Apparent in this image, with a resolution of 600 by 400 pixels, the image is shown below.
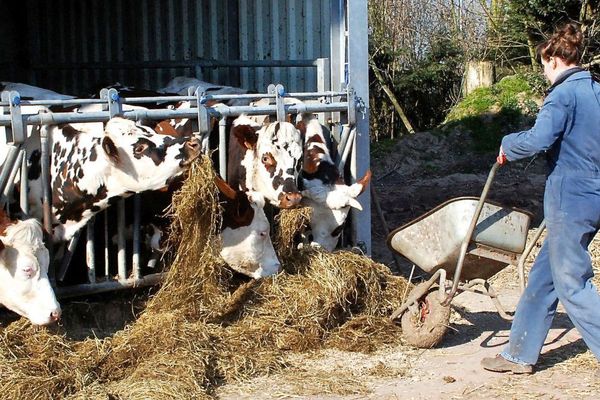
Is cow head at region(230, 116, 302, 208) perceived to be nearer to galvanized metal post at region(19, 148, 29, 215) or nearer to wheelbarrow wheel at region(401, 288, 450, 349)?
wheelbarrow wheel at region(401, 288, 450, 349)

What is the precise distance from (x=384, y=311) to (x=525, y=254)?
4.13 ft

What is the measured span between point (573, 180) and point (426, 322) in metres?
1.49

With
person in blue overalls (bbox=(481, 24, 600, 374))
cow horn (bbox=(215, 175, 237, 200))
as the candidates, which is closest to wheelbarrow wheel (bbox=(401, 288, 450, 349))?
person in blue overalls (bbox=(481, 24, 600, 374))

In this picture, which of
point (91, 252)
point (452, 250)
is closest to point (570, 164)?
point (452, 250)

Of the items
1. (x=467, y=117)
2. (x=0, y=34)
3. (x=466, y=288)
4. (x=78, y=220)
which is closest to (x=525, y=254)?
(x=466, y=288)

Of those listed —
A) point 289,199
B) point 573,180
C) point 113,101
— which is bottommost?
point 289,199

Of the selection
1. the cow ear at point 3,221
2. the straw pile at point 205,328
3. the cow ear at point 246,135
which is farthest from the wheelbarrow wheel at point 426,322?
the cow ear at point 3,221

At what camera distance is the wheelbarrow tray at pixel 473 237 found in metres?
6.30

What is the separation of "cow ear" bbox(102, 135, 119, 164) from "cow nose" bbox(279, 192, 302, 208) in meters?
1.28

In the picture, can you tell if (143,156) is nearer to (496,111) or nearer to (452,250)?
(452,250)

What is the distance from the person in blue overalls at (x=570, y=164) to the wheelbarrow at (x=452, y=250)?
44 centimetres

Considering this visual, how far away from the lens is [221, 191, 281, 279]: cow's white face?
6.93m

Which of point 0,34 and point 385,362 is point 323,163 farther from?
point 0,34

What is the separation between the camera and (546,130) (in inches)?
222
